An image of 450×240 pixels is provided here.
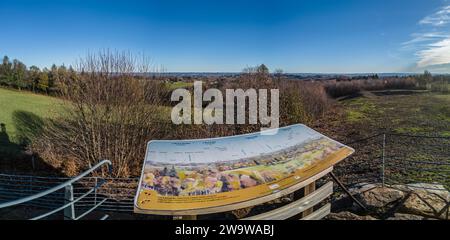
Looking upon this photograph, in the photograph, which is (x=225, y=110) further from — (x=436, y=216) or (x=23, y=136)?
(x=23, y=136)

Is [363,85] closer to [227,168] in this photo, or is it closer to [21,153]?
[21,153]

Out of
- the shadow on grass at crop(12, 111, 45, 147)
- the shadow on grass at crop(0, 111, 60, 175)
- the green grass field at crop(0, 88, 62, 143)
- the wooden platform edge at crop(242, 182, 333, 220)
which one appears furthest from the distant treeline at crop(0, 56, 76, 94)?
the wooden platform edge at crop(242, 182, 333, 220)

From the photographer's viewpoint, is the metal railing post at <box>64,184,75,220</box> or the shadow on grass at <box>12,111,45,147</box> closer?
the metal railing post at <box>64,184,75,220</box>

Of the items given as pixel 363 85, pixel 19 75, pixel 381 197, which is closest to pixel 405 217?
pixel 381 197

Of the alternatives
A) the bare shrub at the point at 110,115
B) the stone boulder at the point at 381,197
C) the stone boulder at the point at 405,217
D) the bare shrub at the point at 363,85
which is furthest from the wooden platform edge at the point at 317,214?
the bare shrub at the point at 363,85

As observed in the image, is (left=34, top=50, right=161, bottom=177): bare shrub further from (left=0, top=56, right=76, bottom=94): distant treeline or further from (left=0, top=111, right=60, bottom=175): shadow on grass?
(left=0, top=56, right=76, bottom=94): distant treeline

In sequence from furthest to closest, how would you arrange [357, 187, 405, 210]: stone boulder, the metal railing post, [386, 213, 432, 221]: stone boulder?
[357, 187, 405, 210]: stone boulder < [386, 213, 432, 221]: stone boulder < the metal railing post
